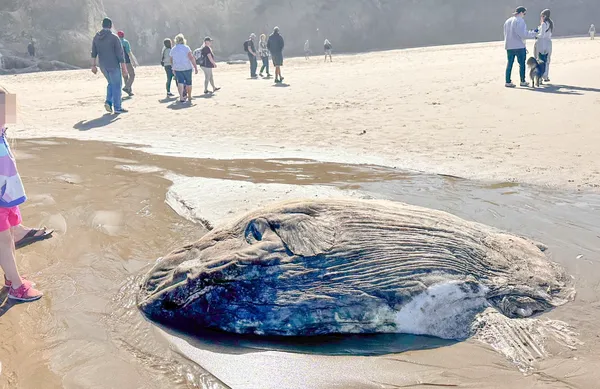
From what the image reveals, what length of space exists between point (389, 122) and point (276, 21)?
3447 cm

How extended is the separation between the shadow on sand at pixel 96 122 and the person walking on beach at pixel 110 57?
25 cm

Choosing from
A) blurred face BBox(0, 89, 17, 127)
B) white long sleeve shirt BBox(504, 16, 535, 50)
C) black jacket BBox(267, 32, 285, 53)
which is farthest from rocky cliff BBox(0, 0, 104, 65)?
blurred face BBox(0, 89, 17, 127)

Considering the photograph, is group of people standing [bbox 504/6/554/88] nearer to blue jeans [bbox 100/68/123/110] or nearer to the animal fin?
blue jeans [bbox 100/68/123/110]

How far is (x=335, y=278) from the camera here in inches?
129

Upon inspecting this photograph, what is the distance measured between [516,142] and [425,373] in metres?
5.92

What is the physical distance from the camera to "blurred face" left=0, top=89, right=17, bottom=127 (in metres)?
3.67

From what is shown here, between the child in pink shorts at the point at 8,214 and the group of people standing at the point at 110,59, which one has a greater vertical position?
the group of people standing at the point at 110,59

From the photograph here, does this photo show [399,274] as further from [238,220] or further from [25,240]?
[25,240]

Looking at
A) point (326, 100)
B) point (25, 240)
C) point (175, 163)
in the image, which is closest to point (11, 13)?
point (326, 100)

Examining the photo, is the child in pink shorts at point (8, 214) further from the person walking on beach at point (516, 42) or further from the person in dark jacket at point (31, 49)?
the person in dark jacket at point (31, 49)

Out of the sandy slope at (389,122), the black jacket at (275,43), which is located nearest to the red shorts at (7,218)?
the sandy slope at (389,122)

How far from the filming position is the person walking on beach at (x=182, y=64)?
1305cm

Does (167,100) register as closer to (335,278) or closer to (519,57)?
(519,57)

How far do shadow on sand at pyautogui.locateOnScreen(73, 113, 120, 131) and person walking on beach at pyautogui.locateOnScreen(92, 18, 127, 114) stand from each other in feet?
0.81
